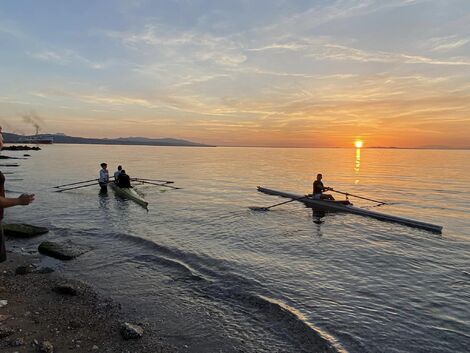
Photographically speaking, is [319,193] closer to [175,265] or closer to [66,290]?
[175,265]

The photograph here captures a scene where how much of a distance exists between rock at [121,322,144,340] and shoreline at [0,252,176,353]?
2.8 inches

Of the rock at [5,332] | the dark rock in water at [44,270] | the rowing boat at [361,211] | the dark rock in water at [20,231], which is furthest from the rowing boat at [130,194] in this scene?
the rock at [5,332]

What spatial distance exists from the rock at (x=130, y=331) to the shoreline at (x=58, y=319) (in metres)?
0.07

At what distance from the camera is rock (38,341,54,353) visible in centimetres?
Answer: 688

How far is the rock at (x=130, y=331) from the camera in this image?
25.9 feet

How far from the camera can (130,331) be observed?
7988mm

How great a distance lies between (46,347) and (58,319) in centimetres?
162

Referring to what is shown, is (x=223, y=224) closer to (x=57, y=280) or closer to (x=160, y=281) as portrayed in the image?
(x=160, y=281)

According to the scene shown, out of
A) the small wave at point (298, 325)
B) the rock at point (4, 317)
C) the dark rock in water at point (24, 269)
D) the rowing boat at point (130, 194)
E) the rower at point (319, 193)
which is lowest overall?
the small wave at point (298, 325)

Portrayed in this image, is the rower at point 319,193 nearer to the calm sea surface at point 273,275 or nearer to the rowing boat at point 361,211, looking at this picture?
the rowing boat at point 361,211

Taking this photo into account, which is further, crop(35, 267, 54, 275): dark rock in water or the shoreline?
crop(35, 267, 54, 275): dark rock in water

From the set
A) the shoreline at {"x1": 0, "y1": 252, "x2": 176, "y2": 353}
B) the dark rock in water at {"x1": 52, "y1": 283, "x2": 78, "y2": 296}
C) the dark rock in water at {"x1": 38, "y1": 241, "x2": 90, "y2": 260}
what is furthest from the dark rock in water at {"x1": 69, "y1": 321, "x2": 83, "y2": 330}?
the dark rock in water at {"x1": 38, "y1": 241, "x2": 90, "y2": 260}

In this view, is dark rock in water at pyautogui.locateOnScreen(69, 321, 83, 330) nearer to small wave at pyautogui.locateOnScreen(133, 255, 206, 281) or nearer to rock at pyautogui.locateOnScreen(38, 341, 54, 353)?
rock at pyautogui.locateOnScreen(38, 341, 54, 353)

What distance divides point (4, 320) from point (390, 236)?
1774cm
